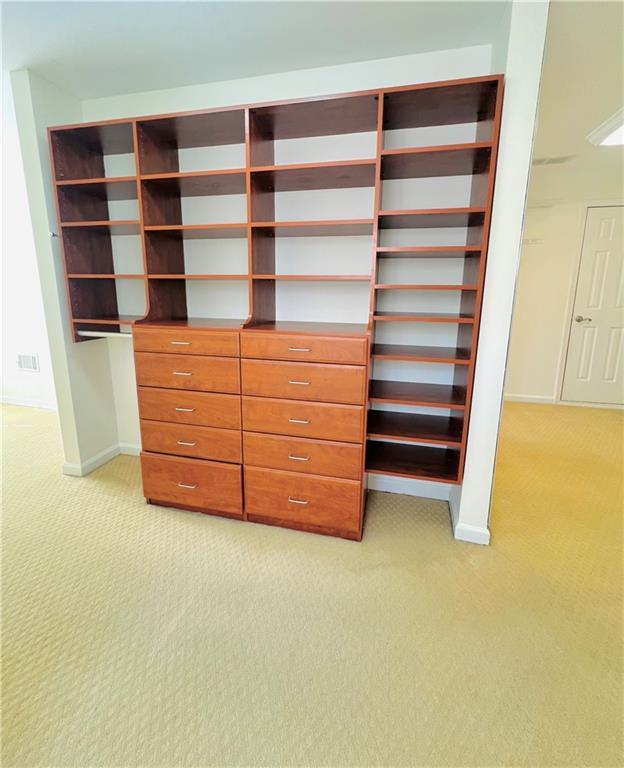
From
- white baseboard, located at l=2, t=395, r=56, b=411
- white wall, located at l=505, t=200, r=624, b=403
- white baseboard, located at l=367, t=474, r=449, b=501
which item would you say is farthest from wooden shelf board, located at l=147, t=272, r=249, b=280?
white wall, located at l=505, t=200, r=624, b=403

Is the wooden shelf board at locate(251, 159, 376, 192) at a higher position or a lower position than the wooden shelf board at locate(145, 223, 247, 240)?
higher

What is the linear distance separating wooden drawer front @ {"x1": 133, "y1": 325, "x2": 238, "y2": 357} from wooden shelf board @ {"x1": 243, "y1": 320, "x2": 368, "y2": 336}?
0.41ft

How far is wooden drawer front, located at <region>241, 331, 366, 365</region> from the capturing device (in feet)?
5.90

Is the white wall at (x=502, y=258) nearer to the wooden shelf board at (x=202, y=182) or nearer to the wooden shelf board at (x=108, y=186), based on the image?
the wooden shelf board at (x=202, y=182)

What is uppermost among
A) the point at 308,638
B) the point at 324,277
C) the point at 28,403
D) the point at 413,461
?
the point at 324,277

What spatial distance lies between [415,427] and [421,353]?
1.35 ft

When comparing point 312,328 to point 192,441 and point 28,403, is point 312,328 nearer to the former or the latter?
point 192,441

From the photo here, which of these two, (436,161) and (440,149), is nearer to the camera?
(440,149)

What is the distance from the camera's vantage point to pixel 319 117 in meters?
1.87

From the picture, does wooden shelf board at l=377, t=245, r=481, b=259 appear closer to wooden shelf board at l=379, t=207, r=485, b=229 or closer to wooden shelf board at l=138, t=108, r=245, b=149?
wooden shelf board at l=379, t=207, r=485, b=229

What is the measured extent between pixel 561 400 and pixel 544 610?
11.2ft

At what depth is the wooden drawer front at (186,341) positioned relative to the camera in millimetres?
1961

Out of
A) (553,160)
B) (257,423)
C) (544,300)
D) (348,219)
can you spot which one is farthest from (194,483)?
(544,300)

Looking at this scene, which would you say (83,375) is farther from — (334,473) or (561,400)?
(561,400)
